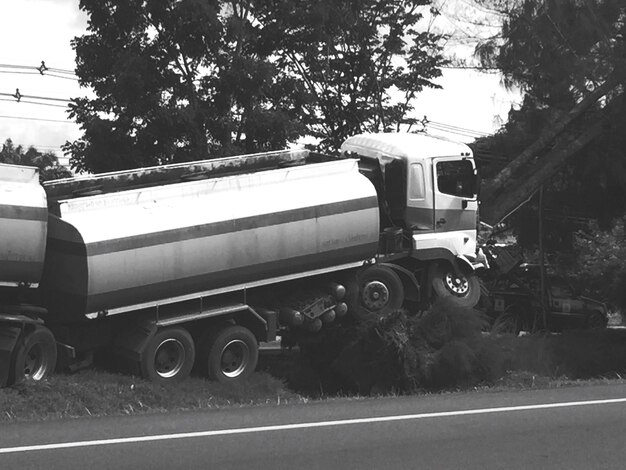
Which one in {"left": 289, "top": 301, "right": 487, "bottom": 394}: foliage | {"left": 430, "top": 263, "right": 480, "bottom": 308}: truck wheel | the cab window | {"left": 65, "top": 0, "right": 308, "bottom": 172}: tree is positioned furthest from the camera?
{"left": 65, "top": 0, "right": 308, "bottom": 172}: tree

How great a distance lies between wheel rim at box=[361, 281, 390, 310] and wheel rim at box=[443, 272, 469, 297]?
56.3 inches

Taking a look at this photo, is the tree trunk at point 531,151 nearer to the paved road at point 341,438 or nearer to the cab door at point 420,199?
the cab door at point 420,199

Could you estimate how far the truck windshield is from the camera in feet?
56.7

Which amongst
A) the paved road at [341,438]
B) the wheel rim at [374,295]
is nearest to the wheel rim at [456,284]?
the wheel rim at [374,295]

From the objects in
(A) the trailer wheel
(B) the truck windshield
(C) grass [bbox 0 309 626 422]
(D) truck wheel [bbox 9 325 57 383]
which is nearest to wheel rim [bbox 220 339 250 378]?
(C) grass [bbox 0 309 626 422]

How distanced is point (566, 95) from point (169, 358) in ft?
45.2

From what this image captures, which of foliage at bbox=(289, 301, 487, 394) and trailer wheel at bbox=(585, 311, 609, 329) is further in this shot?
trailer wheel at bbox=(585, 311, 609, 329)

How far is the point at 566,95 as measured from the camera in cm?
2405

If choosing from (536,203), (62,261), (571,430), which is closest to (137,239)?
(62,261)

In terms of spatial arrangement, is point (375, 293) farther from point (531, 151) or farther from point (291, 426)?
point (531, 151)

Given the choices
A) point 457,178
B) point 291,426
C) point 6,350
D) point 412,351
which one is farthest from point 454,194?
point 291,426

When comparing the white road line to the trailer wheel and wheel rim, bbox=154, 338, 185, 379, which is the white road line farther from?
the trailer wheel

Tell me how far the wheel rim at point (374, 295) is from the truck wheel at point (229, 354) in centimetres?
216

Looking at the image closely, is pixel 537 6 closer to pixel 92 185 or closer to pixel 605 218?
pixel 605 218
